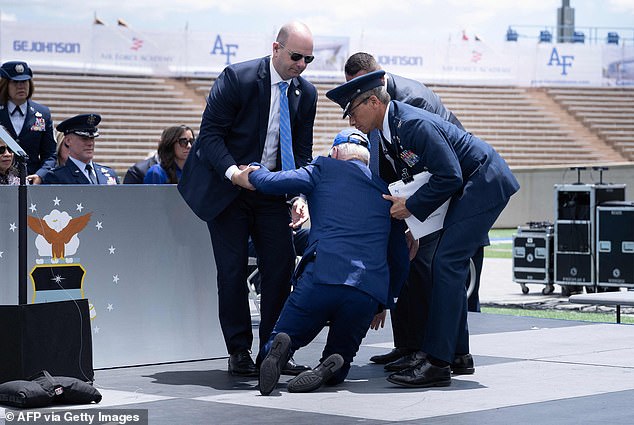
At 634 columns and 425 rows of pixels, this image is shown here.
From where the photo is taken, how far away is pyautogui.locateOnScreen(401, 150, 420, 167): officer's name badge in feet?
20.1

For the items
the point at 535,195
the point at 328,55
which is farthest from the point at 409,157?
the point at 328,55

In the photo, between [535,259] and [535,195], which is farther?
[535,195]

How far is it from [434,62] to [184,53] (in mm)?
7374

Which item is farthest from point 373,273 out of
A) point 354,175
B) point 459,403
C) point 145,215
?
point 145,215

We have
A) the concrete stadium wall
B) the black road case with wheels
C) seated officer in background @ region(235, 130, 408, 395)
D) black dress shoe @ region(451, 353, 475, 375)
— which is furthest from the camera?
the concrete stadium wall

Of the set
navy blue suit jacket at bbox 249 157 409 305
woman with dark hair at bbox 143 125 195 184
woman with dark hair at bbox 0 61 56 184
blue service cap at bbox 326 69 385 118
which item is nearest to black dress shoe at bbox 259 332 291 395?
navy blue suit jacket at bbox 249 157 409 305

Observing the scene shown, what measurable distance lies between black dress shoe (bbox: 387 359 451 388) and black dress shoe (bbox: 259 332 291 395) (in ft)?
1.92

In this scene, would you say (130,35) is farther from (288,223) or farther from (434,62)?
(288,223)

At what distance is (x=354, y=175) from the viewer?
6.15 meters

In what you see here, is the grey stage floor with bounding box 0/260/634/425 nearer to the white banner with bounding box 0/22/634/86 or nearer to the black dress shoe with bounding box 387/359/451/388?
the black dress shoe with bounding box 387/359/451/388

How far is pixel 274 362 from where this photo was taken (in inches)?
229

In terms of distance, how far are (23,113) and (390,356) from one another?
3201 millimetres

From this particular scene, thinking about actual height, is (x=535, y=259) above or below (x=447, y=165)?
below

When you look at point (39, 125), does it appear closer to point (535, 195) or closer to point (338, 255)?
point (338, 255)
